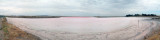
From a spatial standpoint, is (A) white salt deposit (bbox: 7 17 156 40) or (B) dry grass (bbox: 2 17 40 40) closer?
(B) dry grass (bbox: 2 17 40 40)

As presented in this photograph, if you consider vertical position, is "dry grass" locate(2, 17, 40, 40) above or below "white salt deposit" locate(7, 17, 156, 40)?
above

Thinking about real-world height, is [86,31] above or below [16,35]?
below

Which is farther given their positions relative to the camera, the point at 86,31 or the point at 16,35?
the point at 86,31

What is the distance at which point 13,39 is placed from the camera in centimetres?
1723

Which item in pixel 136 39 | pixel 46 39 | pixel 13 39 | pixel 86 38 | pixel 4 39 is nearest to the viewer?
pixel 4 39

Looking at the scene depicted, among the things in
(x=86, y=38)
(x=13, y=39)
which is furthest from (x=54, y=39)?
(x=13, y=39)

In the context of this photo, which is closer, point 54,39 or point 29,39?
point 29,39

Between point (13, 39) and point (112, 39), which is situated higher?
point (13, 39)

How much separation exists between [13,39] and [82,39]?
9394mm

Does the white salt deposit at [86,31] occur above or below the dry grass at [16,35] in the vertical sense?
below

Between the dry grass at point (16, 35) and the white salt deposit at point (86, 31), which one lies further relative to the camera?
the white salt deposit at point (86, 31)

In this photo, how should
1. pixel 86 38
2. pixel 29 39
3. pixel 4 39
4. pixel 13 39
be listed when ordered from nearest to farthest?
pixel 4 39, pixel 13 39, pixel 29 39, pixel 86 38

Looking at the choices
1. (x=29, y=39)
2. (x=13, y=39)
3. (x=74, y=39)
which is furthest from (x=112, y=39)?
(x=13, y=39)

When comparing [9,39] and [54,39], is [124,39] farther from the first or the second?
[9,39]
